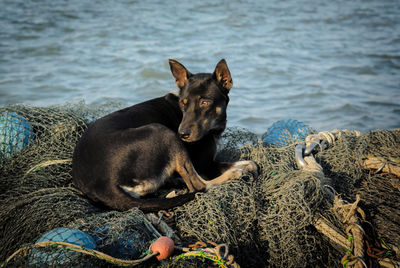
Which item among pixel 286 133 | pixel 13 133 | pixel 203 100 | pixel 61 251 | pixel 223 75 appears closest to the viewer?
pixel 61 251

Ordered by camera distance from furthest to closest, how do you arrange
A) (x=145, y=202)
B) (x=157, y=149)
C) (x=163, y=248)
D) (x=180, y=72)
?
(x=180, y=72), (x=157, y=149), (x=145, y=202), (x=163, y=248)

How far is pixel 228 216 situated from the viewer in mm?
2830

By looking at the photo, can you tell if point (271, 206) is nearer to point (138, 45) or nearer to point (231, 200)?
point (231, 200)

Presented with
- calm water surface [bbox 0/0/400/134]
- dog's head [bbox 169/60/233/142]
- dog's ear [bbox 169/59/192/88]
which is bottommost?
calm water surface [bbox 0/0/400/134]

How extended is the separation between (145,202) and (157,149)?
0.59 metres

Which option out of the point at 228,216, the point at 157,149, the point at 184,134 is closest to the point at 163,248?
the point at 228,216

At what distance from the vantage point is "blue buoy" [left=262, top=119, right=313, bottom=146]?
14.2ft

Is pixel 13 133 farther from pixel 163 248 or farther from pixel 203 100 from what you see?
pixel 163 248

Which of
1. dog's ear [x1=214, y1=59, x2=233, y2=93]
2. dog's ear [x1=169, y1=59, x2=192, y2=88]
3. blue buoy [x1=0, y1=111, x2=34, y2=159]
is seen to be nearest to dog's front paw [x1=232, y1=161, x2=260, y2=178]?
dog's ear [x1=214, y1=59, x2=233, y2=93]

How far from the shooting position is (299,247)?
2.71m

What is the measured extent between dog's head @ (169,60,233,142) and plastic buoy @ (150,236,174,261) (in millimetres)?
1485

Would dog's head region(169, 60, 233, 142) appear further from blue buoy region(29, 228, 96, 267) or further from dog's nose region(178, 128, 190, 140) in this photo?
blue buoy region(29, 228, 96, 267)

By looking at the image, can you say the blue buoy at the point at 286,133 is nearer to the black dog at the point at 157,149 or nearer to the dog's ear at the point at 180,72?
the black dog at the point at 157,149

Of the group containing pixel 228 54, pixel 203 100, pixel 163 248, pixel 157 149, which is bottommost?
pixel 228 54
